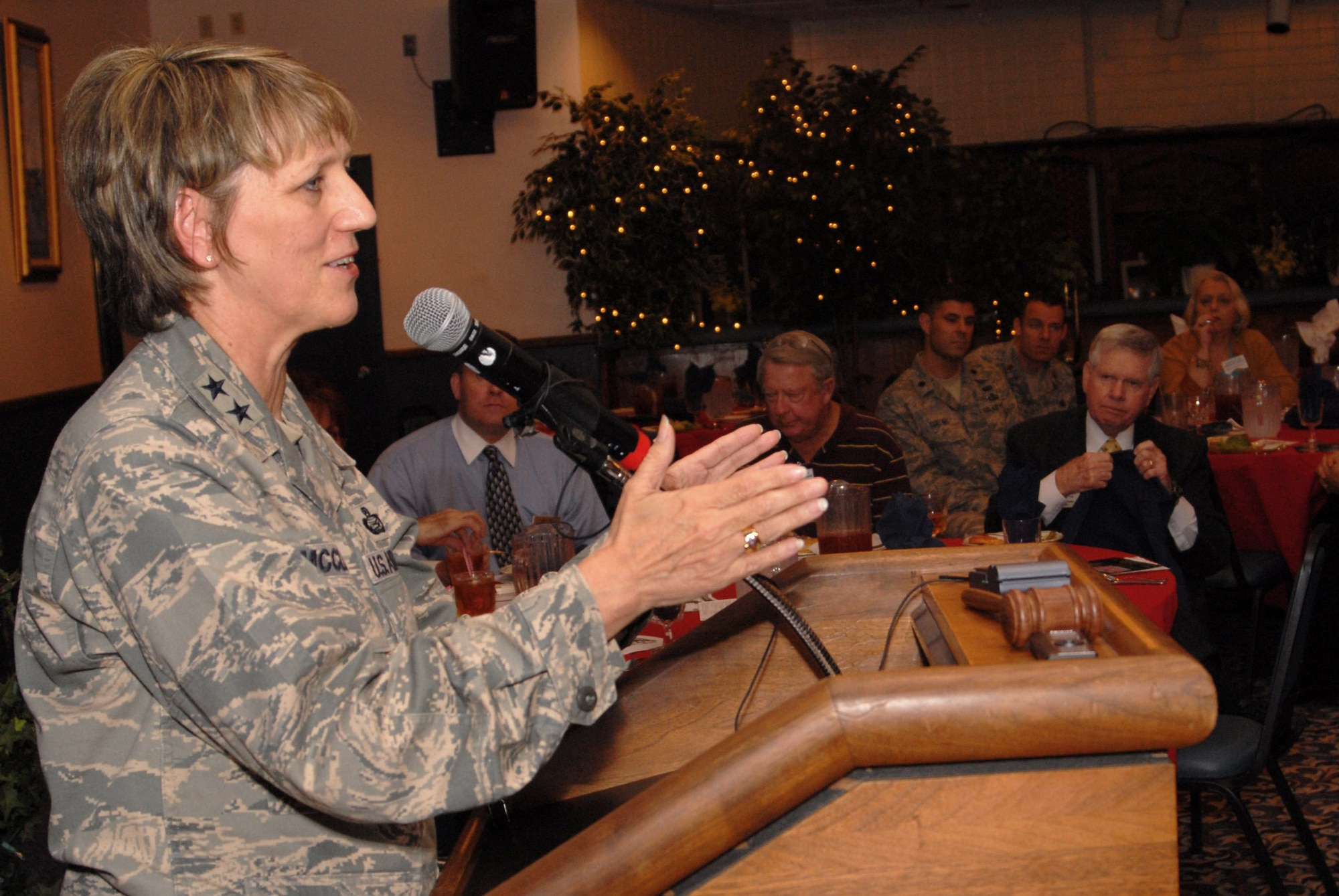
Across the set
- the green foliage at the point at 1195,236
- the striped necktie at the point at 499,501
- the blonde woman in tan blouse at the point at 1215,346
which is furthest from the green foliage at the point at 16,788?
the green foliage at the point at 1195,236

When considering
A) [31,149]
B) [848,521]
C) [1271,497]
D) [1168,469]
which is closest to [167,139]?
[848,521]

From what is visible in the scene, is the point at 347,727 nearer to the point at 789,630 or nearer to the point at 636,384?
the point at 789,630

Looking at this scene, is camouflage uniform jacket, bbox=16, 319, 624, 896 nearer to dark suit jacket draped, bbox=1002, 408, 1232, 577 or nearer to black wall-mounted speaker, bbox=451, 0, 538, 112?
dark suit jacket draped, bbox=1002, 408, 1232, 577

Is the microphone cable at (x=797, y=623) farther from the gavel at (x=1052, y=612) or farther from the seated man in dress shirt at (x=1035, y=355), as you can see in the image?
the seated man in dress shirt at (x=1035, y=355)

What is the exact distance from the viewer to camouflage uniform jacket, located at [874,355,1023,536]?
4680 mm

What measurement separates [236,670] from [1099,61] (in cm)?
1213

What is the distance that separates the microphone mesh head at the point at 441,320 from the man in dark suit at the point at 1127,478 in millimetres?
1980

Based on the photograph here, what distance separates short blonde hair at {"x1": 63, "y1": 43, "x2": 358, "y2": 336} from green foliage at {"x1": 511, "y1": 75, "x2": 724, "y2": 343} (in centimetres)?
618

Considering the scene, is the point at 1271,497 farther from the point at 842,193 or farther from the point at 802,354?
the point at 842,193

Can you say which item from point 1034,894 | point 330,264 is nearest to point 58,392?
point 330,264

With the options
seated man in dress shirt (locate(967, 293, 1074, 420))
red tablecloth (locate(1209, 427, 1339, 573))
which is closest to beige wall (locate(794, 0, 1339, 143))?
seated man in dress shirt (locate(967, 293, 1074, 420))

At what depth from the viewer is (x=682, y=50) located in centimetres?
962

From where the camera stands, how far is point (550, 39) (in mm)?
8031

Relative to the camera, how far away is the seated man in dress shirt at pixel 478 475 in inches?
148
